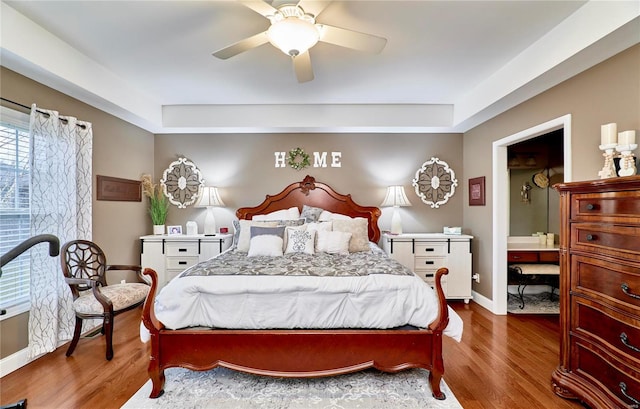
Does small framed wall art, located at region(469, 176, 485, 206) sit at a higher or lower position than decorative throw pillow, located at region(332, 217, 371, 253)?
higher

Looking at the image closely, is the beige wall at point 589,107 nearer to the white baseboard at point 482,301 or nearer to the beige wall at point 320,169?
the beige wall at point 320,169

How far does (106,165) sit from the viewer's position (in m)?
3.56

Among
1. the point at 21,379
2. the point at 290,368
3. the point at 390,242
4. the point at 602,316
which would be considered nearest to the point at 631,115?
the point at 602,316

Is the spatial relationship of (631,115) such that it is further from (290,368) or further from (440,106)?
(290,368)

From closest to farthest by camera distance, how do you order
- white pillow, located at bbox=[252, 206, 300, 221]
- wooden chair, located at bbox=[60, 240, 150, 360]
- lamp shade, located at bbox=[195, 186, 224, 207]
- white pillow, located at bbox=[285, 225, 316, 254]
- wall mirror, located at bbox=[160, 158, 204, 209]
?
wooden chair, located at bbox=[60, 240, 150, 360]
white pillow, located at bbox=[285, 225, 316, 254]
white pillow, located at bbox=[252, 206, 300, 221]
lamp shade, located at bbox=[195, 186, 224, 207]
wall mirror, located at bbox=[160, 158, 204, 209]

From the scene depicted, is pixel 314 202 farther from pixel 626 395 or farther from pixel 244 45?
pixel 626 395

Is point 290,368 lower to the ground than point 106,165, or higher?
lower

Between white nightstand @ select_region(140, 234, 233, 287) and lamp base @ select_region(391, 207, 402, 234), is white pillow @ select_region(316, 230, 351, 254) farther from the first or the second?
white nightstand @ select_region(140, 234, 233, 287)

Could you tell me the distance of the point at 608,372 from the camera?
1777 mm

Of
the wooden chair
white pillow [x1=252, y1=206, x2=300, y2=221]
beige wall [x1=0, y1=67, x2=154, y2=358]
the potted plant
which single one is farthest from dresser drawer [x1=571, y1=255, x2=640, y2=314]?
the potted plant

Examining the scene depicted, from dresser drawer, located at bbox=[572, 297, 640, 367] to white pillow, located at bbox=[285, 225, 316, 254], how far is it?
2278mm

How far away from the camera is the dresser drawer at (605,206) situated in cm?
166

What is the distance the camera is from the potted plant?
4300 millimetres

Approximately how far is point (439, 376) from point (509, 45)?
2.88 m
